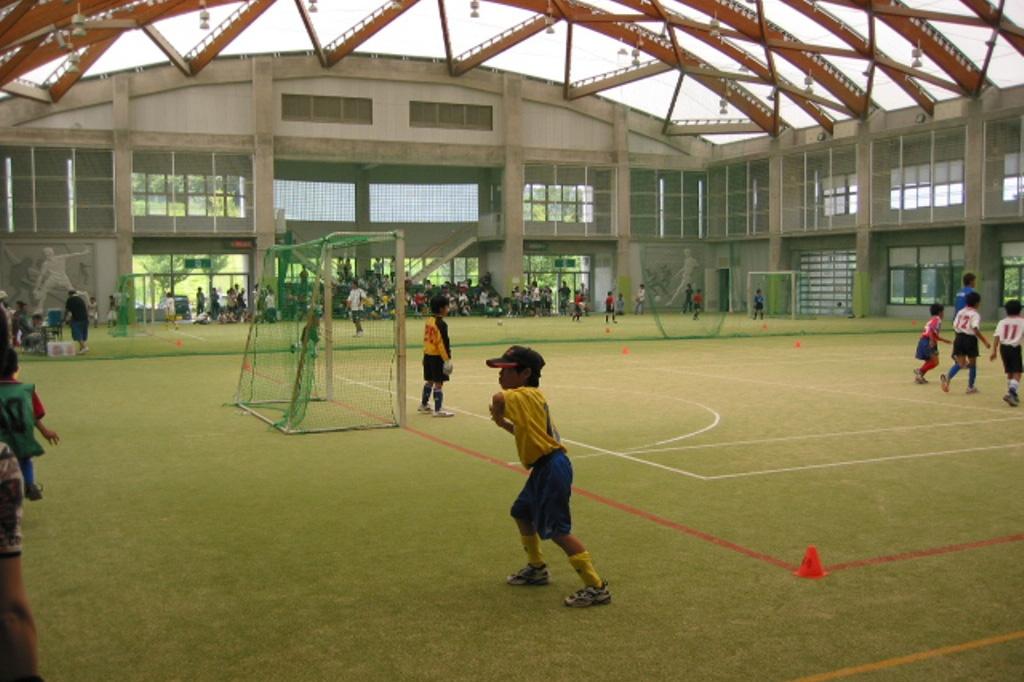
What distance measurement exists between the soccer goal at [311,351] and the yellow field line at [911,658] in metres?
9.17

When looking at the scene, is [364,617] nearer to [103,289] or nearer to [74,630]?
[74,630]

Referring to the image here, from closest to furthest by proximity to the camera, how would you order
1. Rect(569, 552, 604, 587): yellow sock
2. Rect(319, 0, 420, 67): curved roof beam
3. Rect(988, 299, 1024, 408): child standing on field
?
Rect(569, 552, 604, 587): yellow sock
Rect(988, 299, 1024, 408): child standing on field
Rect(319, 0, 420, 67): curved roof beam

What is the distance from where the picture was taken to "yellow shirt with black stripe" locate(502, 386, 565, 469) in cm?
620

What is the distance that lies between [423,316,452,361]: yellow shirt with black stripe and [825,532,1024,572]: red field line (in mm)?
8017

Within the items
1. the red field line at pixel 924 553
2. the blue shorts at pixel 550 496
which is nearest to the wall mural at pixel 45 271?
the blue shorts at pixel 550 496

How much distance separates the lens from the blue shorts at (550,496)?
6.09m

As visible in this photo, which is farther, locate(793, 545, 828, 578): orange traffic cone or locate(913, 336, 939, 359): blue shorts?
locate(913, 336, 939, 359): blue shorts

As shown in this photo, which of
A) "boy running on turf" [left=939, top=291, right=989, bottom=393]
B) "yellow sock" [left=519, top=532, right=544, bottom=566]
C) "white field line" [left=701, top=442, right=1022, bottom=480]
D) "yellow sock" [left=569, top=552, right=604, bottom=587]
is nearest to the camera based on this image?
"yellow sock" [left=569, top=552, right=604, bottom=587]

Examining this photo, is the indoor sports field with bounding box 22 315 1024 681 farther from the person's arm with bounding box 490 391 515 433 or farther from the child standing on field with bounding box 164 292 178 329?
the child standing on field with bounding box 164 292 178 329

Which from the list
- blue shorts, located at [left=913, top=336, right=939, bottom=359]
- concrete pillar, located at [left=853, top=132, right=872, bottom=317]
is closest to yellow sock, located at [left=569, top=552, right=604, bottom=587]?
blue shorts, located at [left=913, top=336, right=939, bottom=359]

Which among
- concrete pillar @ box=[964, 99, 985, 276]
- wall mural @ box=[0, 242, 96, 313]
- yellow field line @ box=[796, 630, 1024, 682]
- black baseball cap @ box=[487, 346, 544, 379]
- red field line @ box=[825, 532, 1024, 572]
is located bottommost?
yellow field line @ box=[796, 630, 1024, 682]

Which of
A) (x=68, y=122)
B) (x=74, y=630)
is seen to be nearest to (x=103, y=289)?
(x=68, y=122)

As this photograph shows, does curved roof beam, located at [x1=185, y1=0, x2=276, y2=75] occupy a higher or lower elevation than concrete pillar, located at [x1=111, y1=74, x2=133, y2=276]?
higher

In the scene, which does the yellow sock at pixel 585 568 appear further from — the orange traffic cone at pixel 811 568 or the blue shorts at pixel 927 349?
the blue shorts at pixel 927 349
